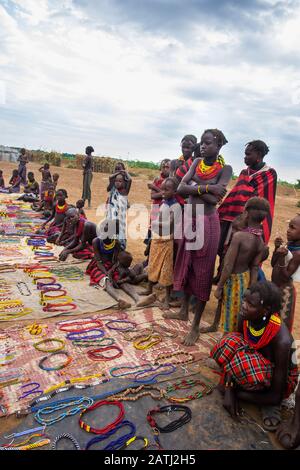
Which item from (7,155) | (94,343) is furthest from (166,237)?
(7,155)

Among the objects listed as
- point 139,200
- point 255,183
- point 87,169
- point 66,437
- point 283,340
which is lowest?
point 66,437

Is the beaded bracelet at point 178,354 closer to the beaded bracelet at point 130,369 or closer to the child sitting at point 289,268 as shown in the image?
the beaded bracelet at point 130,369

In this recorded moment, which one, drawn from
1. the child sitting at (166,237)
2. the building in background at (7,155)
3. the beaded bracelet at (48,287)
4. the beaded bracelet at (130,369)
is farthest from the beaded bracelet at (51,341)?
the building in background at (7,155)

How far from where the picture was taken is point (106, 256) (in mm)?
5398

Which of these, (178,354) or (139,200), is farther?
(139,200)

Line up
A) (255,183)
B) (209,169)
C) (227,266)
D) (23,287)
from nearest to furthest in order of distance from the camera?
1. (227,266)
2. (209,169)
3. (255,183)
4. (23,287)

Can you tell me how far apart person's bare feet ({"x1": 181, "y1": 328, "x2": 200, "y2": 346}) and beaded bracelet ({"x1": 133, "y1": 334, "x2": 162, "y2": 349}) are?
0.26m

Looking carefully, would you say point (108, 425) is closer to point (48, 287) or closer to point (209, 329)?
point (209, 329)

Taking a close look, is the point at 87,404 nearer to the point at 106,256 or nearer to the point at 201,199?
the point at 201,199

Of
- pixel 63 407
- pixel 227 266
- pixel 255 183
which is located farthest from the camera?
pixel 255 183

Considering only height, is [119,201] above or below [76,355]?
above

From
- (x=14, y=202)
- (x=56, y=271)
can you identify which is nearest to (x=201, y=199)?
(x=56, y=271)

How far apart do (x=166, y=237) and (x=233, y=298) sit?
1462 millimetres

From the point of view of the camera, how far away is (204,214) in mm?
3689
